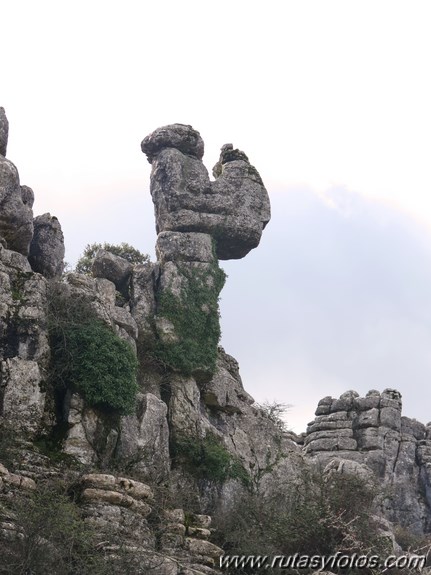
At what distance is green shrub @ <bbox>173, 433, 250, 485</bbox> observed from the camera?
3575 cm

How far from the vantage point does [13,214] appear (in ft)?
108

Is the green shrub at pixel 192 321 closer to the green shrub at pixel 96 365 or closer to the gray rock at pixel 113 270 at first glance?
the gray rock at pixel 113 270

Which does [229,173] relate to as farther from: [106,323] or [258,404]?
[106,323]

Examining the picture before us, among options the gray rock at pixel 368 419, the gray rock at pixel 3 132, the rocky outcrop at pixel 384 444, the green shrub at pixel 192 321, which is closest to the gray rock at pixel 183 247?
the green shrub at pixel 192 321

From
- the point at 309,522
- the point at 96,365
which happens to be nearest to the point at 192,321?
the point at 96,365

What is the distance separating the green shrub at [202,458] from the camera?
35750 millimetres

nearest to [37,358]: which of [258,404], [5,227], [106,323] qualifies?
[106,323]

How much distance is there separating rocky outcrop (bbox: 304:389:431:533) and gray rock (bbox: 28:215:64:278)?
20592mm

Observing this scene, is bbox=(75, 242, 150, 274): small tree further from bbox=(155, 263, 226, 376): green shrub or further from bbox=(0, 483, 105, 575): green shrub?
bbox=(0, 483, 105, 575): green shrub

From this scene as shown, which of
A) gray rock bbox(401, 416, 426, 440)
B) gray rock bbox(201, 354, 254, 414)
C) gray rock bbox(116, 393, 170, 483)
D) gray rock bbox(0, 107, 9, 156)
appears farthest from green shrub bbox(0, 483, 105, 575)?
gray rock bbox(401, 416, 426, 440)

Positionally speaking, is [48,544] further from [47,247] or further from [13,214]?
[47,247]

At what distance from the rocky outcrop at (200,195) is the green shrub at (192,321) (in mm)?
2504

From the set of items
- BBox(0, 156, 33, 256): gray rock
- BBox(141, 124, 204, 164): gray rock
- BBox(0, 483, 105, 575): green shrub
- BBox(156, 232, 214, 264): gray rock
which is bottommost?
BBox(0, 483, 105, 575): green shrub

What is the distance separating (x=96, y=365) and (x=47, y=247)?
6.63 metres
